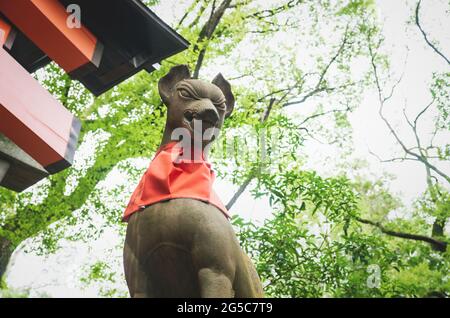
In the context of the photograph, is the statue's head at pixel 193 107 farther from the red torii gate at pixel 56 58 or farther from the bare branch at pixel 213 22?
the bare branch at pixel 213 22

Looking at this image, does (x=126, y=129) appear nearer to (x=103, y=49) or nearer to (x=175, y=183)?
(x=103, y=49)

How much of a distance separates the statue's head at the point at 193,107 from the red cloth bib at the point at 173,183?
19 cm

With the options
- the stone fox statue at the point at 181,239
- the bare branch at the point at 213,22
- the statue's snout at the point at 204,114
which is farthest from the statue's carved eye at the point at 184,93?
the bare branch at the point at 213,22

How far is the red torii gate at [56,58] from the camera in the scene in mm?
3963

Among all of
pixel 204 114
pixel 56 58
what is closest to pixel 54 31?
pixel 56 58

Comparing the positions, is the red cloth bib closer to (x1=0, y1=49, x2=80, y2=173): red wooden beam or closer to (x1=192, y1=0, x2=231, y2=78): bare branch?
(x1=0, y1=49, x2=80, y2=173): red wooden beam

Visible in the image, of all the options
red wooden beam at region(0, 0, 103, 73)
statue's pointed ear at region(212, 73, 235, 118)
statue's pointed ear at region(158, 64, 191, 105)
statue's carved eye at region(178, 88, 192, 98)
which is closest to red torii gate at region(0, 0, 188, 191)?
red wooden beam at region(0, 0, 103, 73)

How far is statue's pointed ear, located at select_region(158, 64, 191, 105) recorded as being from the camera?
326 cm

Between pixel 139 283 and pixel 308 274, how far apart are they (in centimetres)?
354

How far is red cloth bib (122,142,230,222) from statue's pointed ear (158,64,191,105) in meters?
0.54

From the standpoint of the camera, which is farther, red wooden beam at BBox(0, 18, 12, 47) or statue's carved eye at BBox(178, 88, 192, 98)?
red wooden beam at BBox(0, 18, 12, 47)
